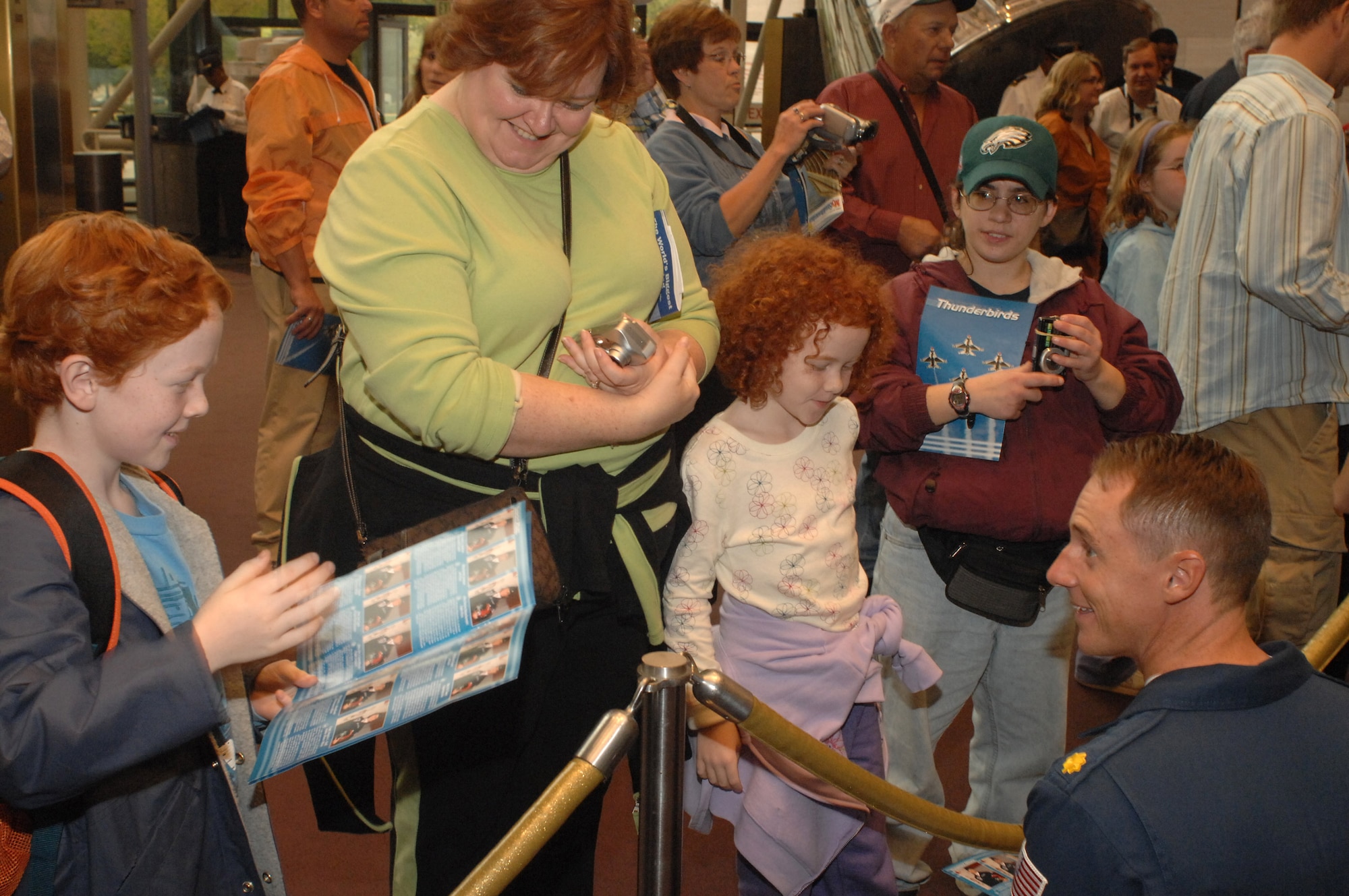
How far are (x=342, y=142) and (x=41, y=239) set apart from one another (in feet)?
8.67

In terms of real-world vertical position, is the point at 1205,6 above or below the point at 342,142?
above

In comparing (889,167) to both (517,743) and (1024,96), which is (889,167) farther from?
(1024,96)

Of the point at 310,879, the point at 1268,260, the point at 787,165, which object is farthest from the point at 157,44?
the point at 1268,260

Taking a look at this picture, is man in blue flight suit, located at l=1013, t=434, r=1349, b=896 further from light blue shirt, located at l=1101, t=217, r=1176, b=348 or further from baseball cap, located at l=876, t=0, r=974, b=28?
baseball cap, located at l=876, t=0, r=974, b=28

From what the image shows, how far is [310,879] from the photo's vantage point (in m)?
2.84

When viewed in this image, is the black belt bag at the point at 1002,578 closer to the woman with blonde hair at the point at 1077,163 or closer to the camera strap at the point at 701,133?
the camera strap at the point at 701,133

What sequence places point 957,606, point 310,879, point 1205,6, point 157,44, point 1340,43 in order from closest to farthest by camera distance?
point 957,606
point 310,879
point 1340,43
point 157,44
point 1205,6

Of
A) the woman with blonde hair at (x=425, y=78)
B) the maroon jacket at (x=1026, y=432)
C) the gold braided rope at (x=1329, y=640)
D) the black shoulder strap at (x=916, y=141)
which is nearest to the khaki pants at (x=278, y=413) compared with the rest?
the woman with blonde hair at (x=425, y=78)

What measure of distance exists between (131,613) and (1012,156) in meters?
2.01

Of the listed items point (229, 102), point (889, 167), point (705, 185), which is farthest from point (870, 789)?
point (229, 102)

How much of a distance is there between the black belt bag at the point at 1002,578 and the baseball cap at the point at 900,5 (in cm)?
234

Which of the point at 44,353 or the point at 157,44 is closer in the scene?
the point at 44,353

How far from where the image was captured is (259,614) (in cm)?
134

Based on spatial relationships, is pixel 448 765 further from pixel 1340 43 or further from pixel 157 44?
pixel 157 44
